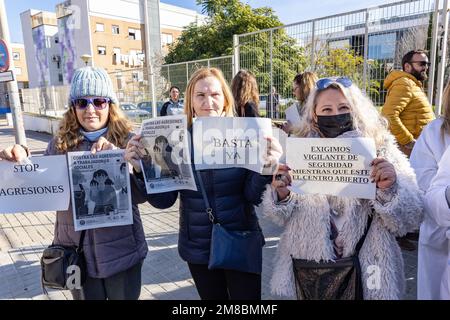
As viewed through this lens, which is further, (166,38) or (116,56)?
(166,38)

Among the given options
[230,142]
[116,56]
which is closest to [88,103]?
[230,142]

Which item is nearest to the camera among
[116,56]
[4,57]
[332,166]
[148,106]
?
[332,166]

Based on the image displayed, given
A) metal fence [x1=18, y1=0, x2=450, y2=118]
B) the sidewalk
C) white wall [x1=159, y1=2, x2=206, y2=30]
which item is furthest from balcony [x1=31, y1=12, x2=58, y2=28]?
the sidewalk

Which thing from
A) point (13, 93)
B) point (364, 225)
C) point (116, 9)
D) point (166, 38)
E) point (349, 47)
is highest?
point (116, 9)

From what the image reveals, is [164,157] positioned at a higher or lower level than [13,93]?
lower

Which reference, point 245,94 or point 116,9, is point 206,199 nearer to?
point 245,94

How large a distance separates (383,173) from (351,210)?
237mm

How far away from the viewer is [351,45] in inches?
197

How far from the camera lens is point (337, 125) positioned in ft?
5.22

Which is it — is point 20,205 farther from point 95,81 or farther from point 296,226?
point 296,226

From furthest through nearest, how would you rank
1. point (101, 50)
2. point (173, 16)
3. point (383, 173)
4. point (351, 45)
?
point (173, 16) → point (101, 50) → point (351, 45) → point (383, 173)

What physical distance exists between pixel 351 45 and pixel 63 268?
4.85 metres

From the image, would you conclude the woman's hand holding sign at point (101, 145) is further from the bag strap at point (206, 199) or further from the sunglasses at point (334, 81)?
the sunglasses at point (334, 81)

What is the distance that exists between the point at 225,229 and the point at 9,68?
610 cm
